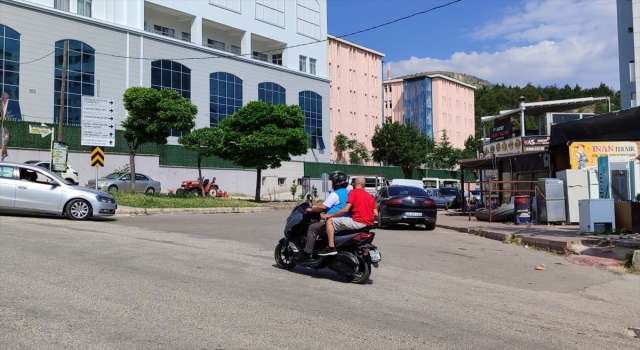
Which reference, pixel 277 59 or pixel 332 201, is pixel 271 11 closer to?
pixel 277 59

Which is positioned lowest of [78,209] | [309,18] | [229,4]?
[78,209]

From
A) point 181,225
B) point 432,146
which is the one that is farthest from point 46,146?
point 432,146

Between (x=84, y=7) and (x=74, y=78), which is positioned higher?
(x=84, y=7)

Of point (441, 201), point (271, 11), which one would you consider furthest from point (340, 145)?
point (441, 201)

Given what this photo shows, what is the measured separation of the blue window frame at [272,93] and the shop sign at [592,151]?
128ft

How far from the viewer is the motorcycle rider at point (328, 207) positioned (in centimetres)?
852

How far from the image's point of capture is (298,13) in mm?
61812

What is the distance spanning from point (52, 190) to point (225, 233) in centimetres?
551

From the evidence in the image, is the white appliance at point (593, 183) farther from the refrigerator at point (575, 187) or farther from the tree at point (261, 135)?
the tree at point (261, 135)

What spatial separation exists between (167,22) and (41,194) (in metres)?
37.9

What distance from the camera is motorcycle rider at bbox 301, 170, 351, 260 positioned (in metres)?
8.52

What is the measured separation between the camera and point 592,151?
22.1 m

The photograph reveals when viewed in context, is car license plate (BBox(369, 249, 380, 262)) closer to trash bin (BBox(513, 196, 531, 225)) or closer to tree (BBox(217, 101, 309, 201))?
trash bin (BBox(513, 196, 531, 225))

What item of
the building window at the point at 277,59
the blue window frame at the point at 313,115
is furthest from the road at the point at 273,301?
the blue window frame at the point at 313,115
